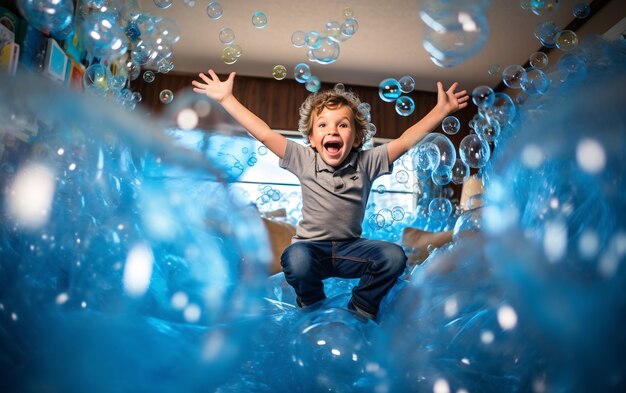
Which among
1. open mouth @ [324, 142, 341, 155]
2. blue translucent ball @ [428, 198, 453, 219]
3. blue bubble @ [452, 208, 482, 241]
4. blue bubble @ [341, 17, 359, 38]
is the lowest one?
blue bubble @ [452, 208, 482, 241]

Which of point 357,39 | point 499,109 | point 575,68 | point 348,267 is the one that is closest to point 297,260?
point 348,267

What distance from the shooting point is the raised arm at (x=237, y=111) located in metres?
1.73

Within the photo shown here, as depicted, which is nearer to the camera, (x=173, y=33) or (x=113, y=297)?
(x=113, y=297)

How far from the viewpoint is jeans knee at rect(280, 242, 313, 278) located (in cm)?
→ 140

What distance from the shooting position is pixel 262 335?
3.22ft

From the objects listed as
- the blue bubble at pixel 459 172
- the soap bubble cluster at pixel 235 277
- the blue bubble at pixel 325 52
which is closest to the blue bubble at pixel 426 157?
the blue bubble at pixel 459 172

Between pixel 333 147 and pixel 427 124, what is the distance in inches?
14.9

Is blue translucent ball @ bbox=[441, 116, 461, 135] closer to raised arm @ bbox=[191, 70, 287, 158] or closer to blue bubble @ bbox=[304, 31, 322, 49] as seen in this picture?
blue bubble @ bbox=[304, 31, 322, 49]

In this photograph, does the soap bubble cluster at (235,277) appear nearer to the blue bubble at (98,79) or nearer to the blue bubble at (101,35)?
the blue bubble at (101,35)

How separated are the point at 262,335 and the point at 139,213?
1.17ft

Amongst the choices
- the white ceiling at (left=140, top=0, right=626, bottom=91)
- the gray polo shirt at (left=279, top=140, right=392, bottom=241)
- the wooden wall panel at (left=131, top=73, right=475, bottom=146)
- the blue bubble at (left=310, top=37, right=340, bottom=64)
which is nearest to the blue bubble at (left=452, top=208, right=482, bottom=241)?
the gray polo shirt at (left=279, top=140, right=392, bottom=241)

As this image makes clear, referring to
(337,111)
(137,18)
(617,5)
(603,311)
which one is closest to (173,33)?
(137,18)

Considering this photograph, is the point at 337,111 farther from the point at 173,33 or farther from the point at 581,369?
the point at 581,369

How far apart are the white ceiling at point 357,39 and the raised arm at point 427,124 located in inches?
91.4
